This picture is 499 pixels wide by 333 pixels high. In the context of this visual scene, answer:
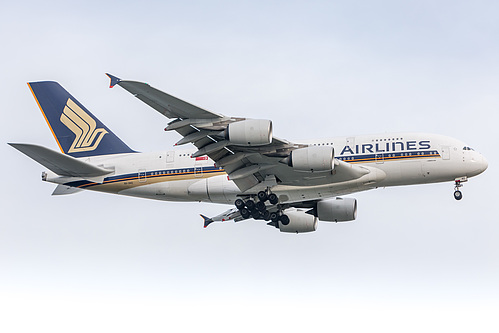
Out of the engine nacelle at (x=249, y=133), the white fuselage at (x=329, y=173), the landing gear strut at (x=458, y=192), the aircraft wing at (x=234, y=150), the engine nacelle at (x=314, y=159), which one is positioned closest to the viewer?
the aircraft wing at (x=234, y=150)

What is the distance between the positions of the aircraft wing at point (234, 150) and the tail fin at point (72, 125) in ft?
26.3

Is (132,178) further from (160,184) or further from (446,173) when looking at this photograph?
(446,173)

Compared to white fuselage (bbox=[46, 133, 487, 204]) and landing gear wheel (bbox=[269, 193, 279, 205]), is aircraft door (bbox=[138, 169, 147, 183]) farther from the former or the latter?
landing gear wheel (bbox=[269, 193, 279, 205])

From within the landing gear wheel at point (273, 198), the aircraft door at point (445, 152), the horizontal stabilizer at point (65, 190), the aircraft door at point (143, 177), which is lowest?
the landing gear wheel at point (273, 198)

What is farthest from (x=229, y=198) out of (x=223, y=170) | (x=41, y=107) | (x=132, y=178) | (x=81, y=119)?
(x=41, y=107)

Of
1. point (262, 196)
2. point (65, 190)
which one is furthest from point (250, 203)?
point (65, 190)

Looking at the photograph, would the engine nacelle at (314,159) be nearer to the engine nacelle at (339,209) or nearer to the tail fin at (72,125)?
the engine nacelle at (339,209)

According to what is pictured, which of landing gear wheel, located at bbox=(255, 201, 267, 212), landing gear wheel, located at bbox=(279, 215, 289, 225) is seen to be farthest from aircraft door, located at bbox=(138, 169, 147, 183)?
landing gear wheel, located at bbox=(279, 215, 289, 225)

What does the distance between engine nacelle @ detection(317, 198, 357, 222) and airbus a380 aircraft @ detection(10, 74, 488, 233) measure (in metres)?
0.06

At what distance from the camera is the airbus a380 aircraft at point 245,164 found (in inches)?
1288

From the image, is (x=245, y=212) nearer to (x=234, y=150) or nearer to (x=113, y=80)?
(x=234, y=150)

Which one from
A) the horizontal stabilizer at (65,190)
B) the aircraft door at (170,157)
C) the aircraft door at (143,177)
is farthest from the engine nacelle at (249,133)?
the horizontal stabilizer at (65,190)

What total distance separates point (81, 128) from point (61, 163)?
17.0ft

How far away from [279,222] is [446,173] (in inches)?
473
